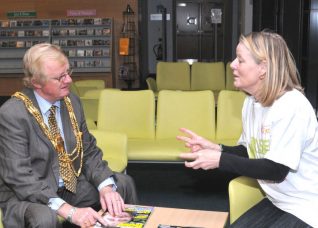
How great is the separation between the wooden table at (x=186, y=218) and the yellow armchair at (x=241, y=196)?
15 cm

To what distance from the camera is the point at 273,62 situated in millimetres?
2182

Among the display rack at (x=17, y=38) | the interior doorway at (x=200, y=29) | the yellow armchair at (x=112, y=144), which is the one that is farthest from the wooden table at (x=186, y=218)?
the interior doorway at (x=200, y=29)

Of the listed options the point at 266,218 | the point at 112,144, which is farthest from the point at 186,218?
the point at 112,144

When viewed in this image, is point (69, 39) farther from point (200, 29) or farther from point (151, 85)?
point (151, 85)

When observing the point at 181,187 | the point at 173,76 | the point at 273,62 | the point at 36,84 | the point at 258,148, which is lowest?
the point at 181,187

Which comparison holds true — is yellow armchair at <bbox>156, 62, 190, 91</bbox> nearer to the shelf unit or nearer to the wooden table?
the shelf unit

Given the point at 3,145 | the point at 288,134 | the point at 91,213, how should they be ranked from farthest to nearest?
the point at 3,145 → the point at 91,213 → the point at 288,134

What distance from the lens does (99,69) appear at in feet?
39.9

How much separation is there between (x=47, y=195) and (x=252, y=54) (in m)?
1.30

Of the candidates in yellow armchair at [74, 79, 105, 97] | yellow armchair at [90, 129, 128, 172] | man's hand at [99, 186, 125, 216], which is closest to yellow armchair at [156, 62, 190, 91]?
yellow armchair at [74, 79, 105, 97]

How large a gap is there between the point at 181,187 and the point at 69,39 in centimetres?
A: 819

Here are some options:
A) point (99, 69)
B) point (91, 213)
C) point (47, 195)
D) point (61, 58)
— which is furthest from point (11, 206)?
point (99, 69)

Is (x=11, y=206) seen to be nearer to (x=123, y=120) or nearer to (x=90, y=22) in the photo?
(x=123, y=120)

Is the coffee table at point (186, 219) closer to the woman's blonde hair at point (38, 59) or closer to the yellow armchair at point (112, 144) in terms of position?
the woman's blonde hair at point (38, 59)
